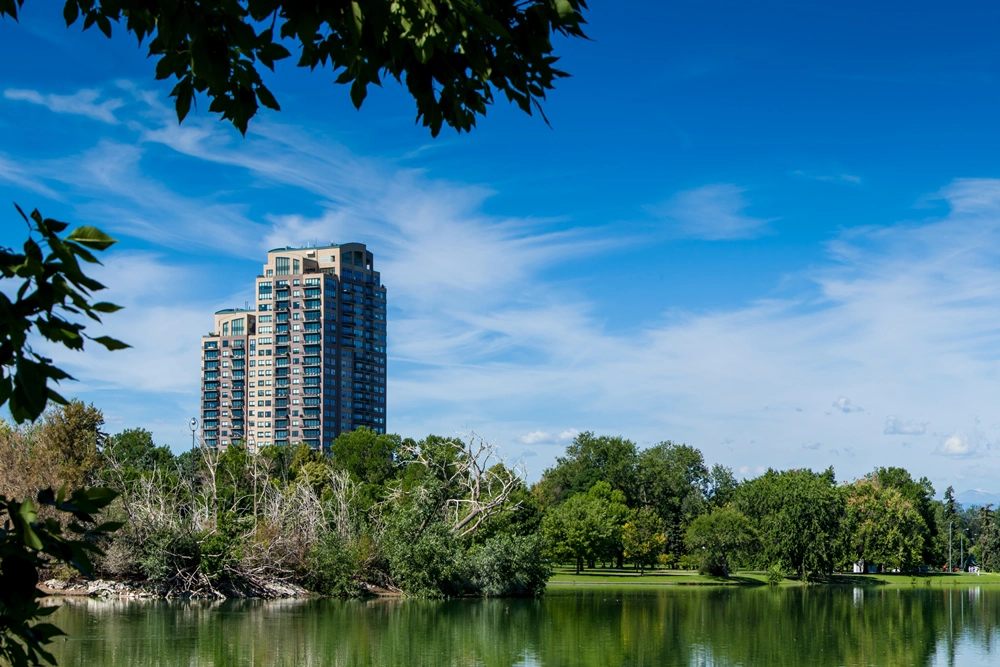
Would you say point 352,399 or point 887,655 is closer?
point 887,655

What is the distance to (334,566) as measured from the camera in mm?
43188

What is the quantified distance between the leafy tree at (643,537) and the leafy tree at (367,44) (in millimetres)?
70288

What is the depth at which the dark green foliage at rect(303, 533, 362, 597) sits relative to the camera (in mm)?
43188

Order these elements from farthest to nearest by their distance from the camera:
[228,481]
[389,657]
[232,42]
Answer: [228,481] < [389,657] < [232,42]


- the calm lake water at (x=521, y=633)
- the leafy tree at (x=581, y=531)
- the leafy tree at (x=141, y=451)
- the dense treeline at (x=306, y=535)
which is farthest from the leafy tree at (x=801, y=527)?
the leafy tree at (x=141, y=451)

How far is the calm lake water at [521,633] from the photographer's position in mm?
24641

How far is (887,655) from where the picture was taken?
27891 mm

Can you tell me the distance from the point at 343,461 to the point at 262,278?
59298 mm

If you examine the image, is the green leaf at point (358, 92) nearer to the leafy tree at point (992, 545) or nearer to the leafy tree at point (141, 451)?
the leafy tree at point (141, 451)

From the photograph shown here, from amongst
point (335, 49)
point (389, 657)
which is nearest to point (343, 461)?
point (389, 657)

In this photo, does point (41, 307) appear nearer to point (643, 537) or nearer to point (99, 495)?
point (99, 495)

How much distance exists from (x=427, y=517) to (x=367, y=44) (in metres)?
42.3

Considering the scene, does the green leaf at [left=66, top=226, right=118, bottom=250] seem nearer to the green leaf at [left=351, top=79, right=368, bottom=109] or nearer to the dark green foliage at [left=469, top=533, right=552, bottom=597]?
the green leaf at [left=351, top=79, right=368, bottom=109]

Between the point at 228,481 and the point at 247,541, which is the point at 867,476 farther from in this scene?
the point at 247,541
